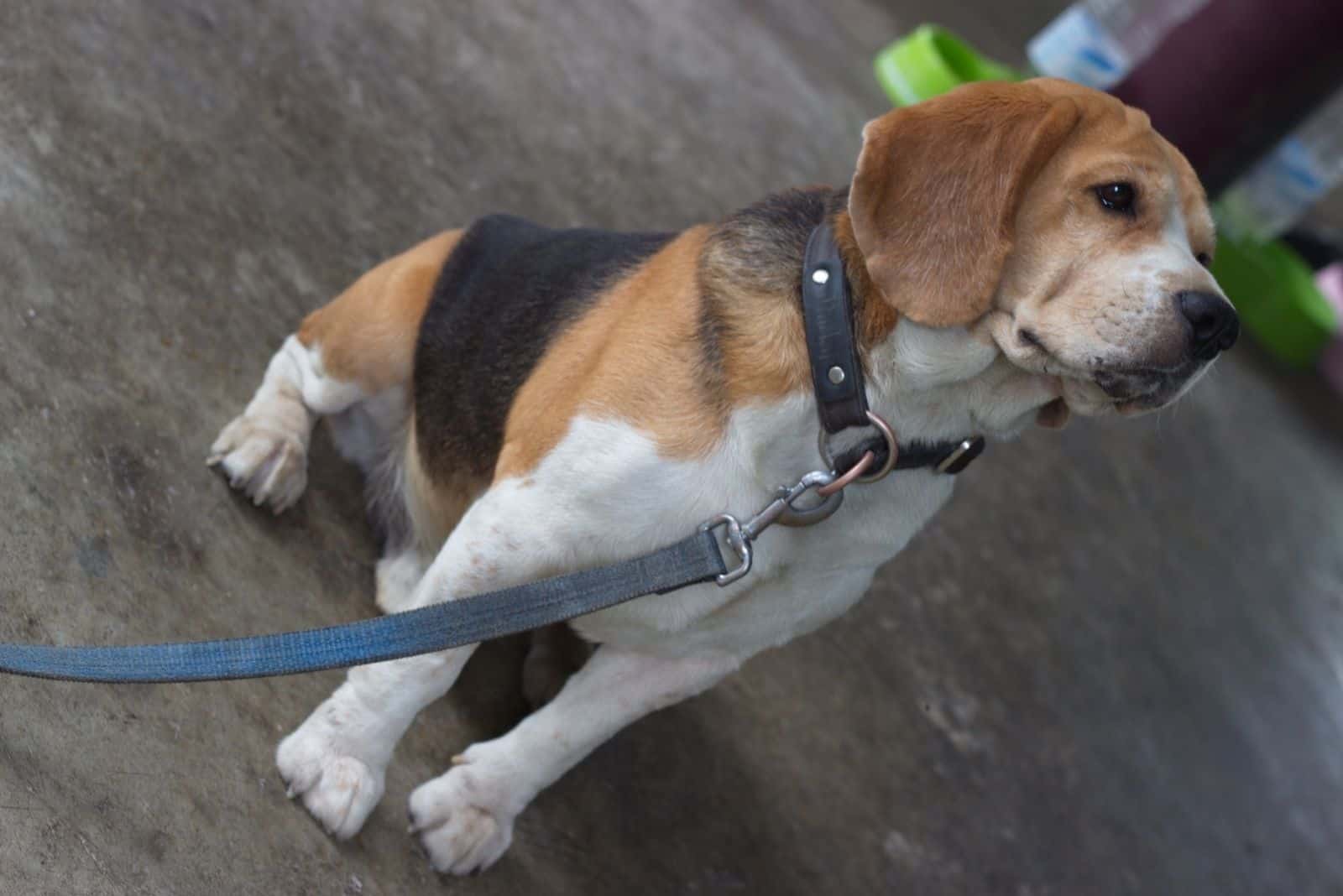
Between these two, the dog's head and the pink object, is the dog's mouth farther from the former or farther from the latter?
the pink object

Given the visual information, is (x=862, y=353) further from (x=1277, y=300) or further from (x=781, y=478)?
(x=1277, y=300)

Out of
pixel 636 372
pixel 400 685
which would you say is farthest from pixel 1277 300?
pixel 400 685

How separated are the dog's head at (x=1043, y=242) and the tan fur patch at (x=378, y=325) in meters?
1.30

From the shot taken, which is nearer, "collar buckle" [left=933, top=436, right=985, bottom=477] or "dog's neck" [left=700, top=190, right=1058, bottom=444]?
"dog's neck" [left=700, top=190, right=1058, bottom=444]

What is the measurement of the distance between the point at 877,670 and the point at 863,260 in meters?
2.02

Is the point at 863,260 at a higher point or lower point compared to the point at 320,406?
higher

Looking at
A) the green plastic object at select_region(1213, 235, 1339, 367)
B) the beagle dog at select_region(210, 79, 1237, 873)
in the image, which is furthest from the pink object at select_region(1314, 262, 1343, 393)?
the beagle dog at select_region(210, 79, 1237, 873)

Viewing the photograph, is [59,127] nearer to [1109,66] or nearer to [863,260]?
[863,260]

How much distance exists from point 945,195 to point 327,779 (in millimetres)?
1466

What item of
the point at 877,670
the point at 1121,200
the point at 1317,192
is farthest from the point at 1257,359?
the point at 1121,200

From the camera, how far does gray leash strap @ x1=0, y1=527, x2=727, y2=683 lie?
1848mm

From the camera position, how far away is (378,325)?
3.08 meters

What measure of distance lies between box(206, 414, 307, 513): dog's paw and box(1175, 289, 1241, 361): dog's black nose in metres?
1.84

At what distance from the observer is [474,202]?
171 inches
